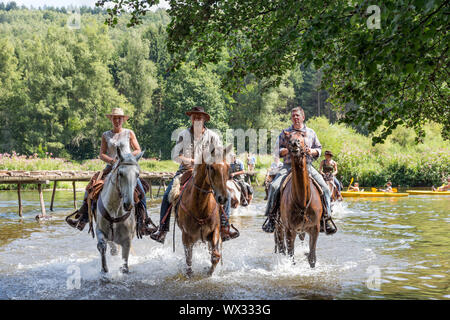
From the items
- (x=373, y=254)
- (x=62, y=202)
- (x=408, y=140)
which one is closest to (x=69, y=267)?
(x=373, y=254)

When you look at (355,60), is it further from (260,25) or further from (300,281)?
(260,25)

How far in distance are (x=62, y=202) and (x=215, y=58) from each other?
55.1 ft

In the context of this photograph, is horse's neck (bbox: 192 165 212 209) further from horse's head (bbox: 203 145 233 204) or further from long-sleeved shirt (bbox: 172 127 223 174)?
long-sleeved shirt (bbox: 172 127 223 174)

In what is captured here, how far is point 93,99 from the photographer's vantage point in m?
58.5

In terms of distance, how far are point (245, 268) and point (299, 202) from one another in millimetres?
2030

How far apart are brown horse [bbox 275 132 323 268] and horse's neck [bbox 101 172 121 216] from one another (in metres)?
2.74

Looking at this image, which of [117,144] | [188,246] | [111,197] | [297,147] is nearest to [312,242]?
[297,147]

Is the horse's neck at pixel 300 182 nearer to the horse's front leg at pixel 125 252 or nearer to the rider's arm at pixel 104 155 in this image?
the horse's front leg at pixel 125 252

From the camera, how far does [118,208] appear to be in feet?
24.3

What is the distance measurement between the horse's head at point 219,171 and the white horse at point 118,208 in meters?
1.23

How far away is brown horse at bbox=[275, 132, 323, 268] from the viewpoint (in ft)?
23.6

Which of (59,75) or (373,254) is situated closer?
(373,254)

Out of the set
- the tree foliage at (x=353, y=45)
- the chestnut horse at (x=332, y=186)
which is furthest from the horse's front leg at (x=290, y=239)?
the chestnut horse at (x=332, y=186)

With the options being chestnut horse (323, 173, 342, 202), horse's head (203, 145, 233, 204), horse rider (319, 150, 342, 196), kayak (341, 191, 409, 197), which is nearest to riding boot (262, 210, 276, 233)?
horse's head (203, 145, 233, 204)
